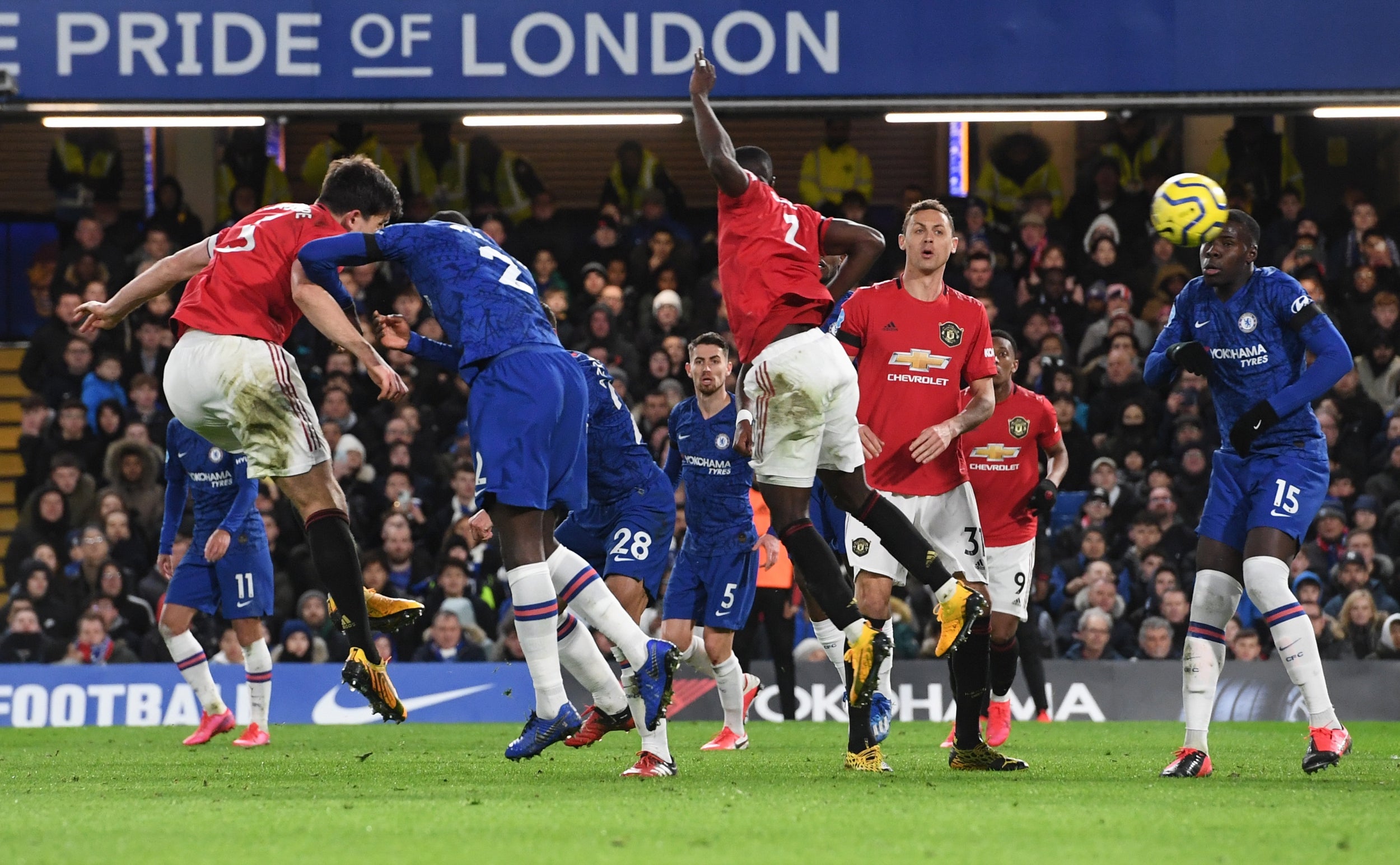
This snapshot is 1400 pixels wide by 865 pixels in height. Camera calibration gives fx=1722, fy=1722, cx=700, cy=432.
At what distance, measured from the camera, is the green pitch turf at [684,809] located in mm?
5039

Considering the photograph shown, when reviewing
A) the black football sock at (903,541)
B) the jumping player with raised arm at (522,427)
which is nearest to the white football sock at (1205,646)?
the black football sock at (903,541)

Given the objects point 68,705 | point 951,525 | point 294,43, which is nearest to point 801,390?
point 951,525

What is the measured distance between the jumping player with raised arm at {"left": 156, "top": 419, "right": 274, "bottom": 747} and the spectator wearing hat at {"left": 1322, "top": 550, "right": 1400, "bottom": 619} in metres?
9.14

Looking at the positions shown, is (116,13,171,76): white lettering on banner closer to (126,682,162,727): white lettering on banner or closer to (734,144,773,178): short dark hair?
(126,682,162,727): white lettering on banner

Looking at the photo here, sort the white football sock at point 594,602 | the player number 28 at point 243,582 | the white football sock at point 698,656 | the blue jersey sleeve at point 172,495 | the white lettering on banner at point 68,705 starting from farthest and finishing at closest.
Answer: the white lettering on banner at point 68,705 → the white football sock at point 698,656 → the blue jersey sleeve at point 172,495 → the player number 28 at point 243,582 → the white football sock at point 594,602

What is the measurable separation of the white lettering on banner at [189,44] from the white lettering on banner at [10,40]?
1381 millimetres

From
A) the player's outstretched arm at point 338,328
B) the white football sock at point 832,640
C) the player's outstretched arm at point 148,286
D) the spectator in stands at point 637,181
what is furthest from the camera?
the spectator in stands at point 637,181

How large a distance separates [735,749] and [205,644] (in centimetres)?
679

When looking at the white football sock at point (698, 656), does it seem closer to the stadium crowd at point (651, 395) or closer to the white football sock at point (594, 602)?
the stadium crowd at point (651, 395)

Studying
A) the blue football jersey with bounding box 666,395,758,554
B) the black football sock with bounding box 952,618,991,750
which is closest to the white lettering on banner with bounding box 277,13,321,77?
the blue football jersey with bounding box 666,395,758,554

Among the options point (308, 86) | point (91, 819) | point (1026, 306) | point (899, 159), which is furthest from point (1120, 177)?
point (91, 819)

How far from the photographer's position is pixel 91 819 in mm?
6078

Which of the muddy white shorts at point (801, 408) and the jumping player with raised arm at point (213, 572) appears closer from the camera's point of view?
the muddy white shorts at point (801, 408)

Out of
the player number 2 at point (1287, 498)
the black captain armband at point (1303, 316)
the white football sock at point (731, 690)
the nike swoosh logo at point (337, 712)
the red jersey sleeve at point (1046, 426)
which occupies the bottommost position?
the nike swoosh logo at point (337, 712)
